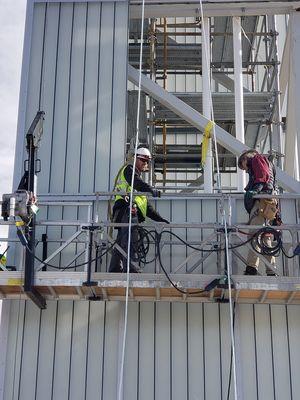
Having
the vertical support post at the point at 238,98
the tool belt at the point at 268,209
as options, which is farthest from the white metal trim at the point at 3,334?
the vertical support post at the point at 238,98

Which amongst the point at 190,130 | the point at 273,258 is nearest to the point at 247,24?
the point at 190,130

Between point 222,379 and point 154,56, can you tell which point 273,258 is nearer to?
point 222,379

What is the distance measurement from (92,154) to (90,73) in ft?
5.34

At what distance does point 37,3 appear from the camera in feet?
47.3

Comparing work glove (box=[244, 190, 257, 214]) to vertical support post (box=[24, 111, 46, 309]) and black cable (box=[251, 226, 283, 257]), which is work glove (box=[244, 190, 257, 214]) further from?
vertical support post (box=[24, 111, 46, 309])

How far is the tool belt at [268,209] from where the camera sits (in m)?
12.0

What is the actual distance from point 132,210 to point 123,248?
70 centimetres

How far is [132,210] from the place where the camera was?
1211cm

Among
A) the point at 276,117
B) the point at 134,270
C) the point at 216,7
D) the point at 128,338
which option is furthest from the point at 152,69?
the point at 128,338

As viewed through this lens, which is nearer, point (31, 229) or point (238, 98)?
point (31, 229)

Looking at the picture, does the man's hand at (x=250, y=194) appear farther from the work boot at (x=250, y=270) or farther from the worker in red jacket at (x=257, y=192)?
the work boot at (x=250, y=270)

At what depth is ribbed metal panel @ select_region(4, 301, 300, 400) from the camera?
39.9 feet

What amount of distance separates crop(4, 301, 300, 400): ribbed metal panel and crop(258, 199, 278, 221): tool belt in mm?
1626

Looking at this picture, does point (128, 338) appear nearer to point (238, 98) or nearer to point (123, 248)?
point (123, 248)
